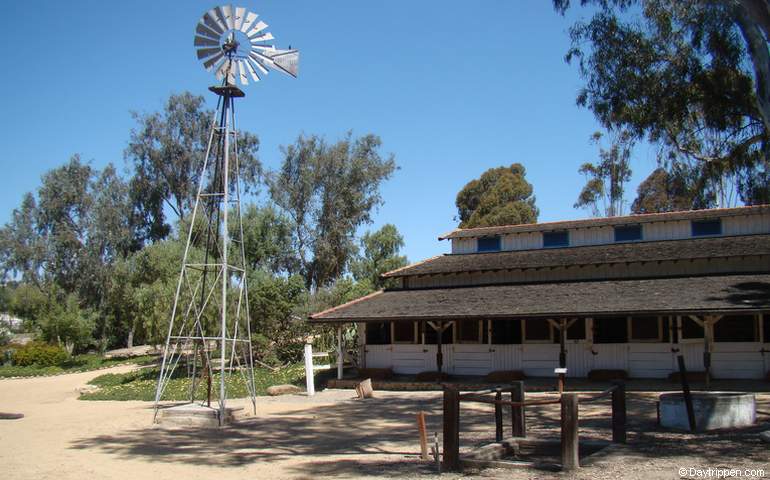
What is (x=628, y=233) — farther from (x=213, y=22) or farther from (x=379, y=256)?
(x=379, y=256)

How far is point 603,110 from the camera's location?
19.4m

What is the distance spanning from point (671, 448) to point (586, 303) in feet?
37.2

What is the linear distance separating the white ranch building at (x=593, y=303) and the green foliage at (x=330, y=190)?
21.8 m

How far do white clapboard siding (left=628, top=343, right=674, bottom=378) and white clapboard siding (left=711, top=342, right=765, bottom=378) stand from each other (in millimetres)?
1340

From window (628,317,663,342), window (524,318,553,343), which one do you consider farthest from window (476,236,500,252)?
window (628,317,663,342)

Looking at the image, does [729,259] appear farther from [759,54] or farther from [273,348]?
[273,348]

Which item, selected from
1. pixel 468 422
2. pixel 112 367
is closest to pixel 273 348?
pixel 112 367

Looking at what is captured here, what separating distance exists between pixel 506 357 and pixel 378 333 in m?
5.11

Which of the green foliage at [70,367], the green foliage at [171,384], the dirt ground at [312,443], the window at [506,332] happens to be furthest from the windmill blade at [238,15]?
the green foliage at [70,367]

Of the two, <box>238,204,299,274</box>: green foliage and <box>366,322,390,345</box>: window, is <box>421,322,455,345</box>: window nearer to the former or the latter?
<box>366,322,390,345</box>: window

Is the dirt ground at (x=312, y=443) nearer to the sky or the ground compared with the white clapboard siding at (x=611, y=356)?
nearer to the ground

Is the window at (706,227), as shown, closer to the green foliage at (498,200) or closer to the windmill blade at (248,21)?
the windmill blade at (248,21)

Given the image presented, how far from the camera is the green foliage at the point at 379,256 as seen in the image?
54.6 m

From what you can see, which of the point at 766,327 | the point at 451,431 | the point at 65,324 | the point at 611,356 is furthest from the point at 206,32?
the point at 65,324
